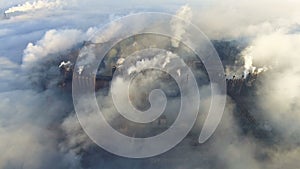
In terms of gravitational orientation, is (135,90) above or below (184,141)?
above

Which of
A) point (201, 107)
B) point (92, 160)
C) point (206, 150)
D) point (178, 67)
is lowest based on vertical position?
point (92, 160)

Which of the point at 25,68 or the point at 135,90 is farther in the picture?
the point at 25,68

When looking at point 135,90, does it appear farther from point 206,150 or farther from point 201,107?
point 206,150

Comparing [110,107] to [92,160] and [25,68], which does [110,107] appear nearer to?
[92,160]

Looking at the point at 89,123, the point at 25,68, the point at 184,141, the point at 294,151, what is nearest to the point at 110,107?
the point at 89,123

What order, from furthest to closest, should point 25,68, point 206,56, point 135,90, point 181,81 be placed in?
point 25,68 < point 206,56 < point 181,81 < point 135,90

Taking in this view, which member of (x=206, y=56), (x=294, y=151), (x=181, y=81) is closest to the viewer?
(x=294, y=151)

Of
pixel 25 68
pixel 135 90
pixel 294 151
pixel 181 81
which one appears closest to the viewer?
pixel 294 151

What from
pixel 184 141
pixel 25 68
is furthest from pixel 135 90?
pixel 25 68

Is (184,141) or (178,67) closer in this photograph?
(184,141)
